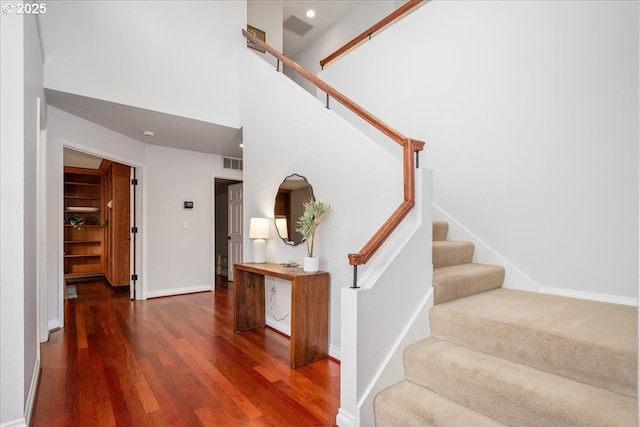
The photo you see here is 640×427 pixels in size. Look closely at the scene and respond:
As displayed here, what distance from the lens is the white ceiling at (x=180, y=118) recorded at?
12.0ft

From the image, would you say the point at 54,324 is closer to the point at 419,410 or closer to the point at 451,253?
the point at 419,410

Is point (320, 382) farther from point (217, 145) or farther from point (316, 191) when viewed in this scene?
point (217, 145)

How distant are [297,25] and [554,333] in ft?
21.2

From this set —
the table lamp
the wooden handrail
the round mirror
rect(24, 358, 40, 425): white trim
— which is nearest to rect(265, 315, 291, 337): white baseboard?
the table lamp

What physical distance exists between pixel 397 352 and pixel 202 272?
14.8ft

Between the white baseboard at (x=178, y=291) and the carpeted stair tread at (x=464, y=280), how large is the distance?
438cm

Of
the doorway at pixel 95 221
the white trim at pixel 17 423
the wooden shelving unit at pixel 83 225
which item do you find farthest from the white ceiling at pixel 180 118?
the wooden shelving unit at pixel 83 225

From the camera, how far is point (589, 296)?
246 centimetres

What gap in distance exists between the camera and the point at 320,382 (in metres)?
2.47

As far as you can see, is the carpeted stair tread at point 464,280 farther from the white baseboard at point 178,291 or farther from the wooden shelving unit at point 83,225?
the wooden shelving unit at point 83,225

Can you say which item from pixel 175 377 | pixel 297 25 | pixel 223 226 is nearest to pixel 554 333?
pixel 175 377

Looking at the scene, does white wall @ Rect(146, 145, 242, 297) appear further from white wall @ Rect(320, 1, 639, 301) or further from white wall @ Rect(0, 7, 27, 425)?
white wall @ Rect(320, 1, 639, 301)

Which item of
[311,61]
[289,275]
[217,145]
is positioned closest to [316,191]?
[289,275]

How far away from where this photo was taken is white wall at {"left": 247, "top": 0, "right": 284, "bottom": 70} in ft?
18.5
